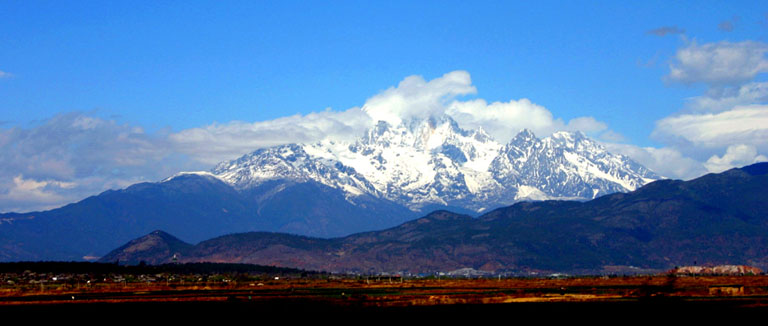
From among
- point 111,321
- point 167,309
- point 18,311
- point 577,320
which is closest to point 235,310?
point 167,309

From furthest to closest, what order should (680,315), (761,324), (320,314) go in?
(320,314) → (680,315) → (761,324)

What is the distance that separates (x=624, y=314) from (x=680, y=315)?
367 inches

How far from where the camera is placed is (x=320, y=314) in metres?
179

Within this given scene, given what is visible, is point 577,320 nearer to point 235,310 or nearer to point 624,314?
point 624,314

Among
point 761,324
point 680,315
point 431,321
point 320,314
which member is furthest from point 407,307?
point 761,324

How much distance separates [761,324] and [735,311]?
82.6 feet

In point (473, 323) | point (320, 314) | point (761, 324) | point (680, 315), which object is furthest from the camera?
point (320, 314)

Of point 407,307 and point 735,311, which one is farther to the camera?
point 407,307

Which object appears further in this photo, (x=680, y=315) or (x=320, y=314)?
(x=320, y=314)

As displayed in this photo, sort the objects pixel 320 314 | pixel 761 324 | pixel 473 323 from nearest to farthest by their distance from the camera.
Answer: pixel 761 324 → pixel 473 323 → pixel 320 314

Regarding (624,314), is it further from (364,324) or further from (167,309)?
(167,309)

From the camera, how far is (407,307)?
19812 cm

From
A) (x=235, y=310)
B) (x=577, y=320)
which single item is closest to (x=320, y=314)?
(x=235, y=310)

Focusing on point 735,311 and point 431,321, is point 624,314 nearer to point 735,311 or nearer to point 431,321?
point 735,311
